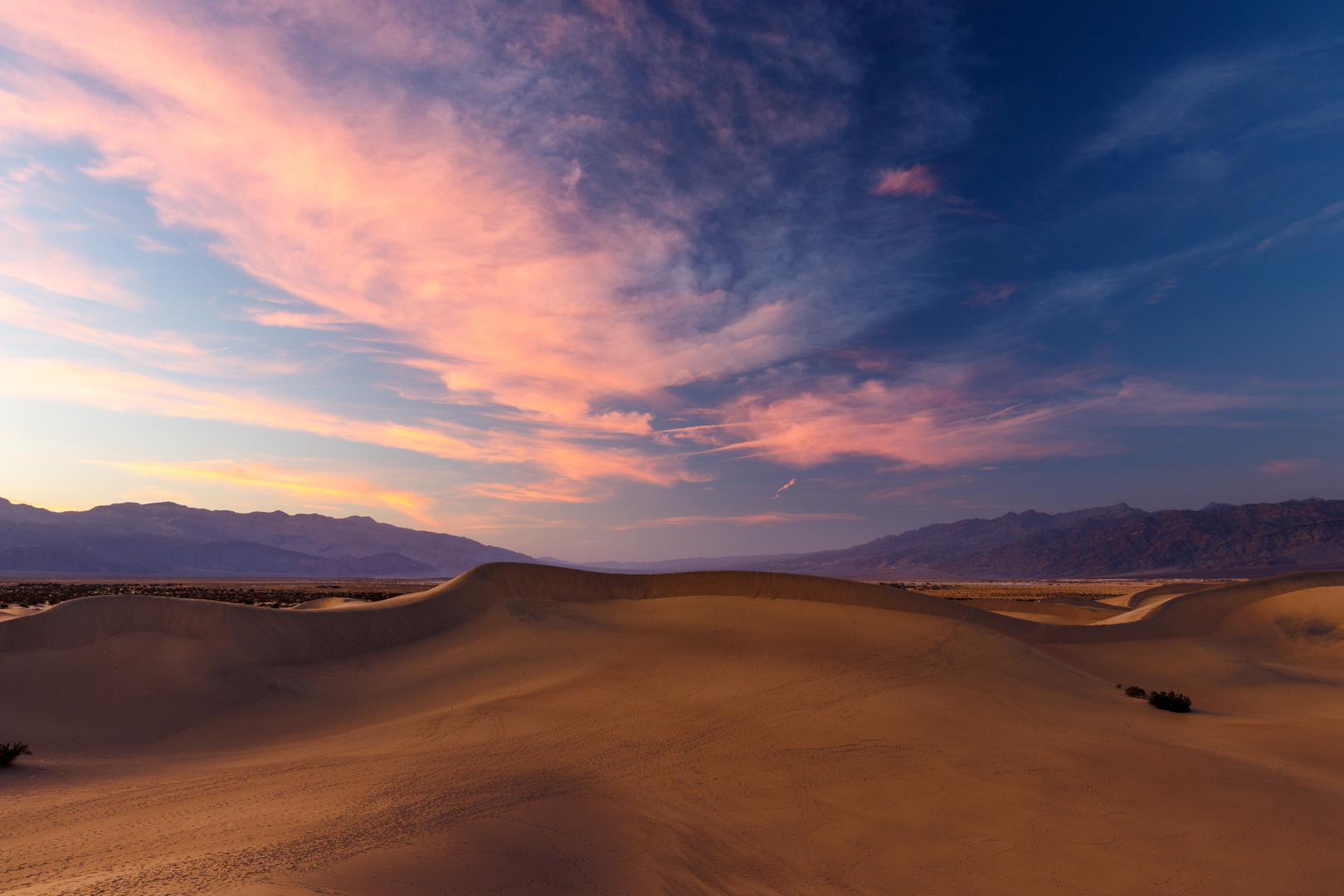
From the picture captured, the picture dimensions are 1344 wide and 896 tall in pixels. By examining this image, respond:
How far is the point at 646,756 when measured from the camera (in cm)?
1132

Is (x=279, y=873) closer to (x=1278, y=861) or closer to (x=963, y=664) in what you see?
(x=1278, y=861)

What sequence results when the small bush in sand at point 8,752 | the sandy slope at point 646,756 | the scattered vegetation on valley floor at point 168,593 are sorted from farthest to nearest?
the scattered vegetation on valley floor at point 168,593
the small bush in sand at point 8,752
the sandy slope at point 646,756

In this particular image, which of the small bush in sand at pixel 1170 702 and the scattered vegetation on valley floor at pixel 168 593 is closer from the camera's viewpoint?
the small bush in sand at pixel 1170 702

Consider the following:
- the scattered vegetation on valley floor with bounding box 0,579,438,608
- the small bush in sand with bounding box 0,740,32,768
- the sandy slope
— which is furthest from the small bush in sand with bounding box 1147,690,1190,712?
the scattered vegetation on valley floor with bounding box 0,579,438,608

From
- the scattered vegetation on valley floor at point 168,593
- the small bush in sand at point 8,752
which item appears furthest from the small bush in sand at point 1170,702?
the scattered vegetation on valley floor at point 168,593

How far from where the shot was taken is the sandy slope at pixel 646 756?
7.49 m

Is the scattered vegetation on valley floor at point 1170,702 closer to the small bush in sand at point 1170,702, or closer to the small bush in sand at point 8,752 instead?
the small bush in sand at point 1170,702

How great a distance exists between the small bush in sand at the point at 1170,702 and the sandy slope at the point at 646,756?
0.40m

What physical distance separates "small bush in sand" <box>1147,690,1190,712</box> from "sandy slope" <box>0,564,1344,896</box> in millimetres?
398

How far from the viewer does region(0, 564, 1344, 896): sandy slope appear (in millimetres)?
7492

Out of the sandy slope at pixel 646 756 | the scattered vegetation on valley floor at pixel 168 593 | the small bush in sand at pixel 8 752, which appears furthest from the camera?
the scattered vegetation on valley floor at pixel 168 593

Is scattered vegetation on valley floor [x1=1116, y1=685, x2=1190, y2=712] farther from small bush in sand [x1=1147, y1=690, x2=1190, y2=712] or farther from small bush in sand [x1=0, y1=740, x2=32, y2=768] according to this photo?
Answer: small bush in sand [x1=0, y1=740, x2=32, y2=768]

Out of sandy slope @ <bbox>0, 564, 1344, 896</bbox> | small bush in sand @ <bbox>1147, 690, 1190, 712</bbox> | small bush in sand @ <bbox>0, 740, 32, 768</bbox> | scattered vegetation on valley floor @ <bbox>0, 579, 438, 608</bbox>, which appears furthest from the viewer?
scattered vegetation on valley floor @ <bbox>0, 579, 438, 608</bbox>

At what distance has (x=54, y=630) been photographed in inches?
627
